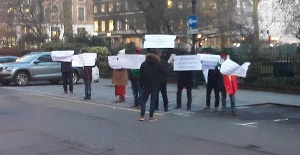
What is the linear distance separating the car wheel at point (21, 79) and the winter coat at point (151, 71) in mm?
12788

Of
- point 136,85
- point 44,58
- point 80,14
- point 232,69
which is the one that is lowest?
point 136,85

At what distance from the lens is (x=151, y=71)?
44.1 ft

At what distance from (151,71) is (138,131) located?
1972 mm

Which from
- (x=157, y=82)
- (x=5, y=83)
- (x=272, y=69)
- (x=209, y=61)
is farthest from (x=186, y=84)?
(x=5, y=83)

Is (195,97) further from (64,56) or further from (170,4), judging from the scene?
(170,4)

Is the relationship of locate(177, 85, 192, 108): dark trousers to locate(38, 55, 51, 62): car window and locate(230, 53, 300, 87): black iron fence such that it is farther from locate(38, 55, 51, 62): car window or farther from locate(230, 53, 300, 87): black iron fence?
locate(38, 55, 51, 62): car window

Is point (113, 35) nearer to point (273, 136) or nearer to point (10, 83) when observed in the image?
point (10, 83)

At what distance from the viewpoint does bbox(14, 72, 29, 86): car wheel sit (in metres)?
25.0

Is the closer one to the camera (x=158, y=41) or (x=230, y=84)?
(x=230, y=84)

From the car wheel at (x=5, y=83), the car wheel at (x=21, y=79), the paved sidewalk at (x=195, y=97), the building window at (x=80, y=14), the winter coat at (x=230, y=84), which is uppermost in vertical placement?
the building window at (x=80, y=14)

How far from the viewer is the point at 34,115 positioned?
48.1ft

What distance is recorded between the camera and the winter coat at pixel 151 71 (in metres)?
13.4

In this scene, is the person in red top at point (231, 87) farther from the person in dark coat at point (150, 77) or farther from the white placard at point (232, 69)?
the person in dark coat at point (150, 77)

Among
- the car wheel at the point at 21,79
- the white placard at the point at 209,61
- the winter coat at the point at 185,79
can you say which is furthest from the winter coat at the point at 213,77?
the car wheel at the point at 21,79
